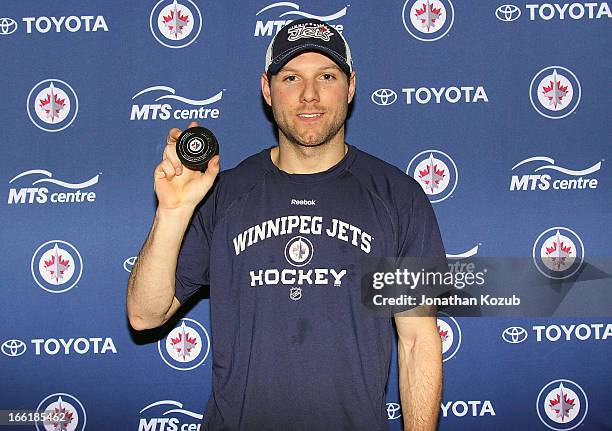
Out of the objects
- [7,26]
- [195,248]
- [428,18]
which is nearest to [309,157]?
[195,248]

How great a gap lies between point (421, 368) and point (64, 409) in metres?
1.37

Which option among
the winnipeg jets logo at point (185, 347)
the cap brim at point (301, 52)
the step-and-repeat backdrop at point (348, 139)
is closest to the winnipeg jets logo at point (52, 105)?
the step-and-repeat backdrop at point (348, 139)

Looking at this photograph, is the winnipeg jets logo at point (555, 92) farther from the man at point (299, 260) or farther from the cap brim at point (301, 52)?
the cap brim at point (301, 52)

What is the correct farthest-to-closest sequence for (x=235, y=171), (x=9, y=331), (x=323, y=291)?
(x=9, y=331), (x=235, y=171), (x=323, y=291)

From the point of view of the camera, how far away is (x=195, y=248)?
1.94 metres

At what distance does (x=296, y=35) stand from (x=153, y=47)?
2.55 ft

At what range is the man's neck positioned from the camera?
195 cm

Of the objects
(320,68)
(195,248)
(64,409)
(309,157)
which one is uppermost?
(320,68)

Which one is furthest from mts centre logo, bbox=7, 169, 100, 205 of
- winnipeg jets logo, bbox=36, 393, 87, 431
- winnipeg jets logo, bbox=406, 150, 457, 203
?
winnipeg jets logo, bbox=406, 150, 457, 203

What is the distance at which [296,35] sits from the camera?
76.5 inches

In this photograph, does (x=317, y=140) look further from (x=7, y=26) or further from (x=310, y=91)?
(x=7, y=26)

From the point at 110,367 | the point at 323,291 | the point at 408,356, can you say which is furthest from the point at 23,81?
the point at 408,356

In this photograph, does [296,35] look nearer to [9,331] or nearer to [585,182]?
[585,182]

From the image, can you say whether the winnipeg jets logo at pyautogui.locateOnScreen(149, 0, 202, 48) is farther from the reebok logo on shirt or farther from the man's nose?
the reebok logo on shirt
